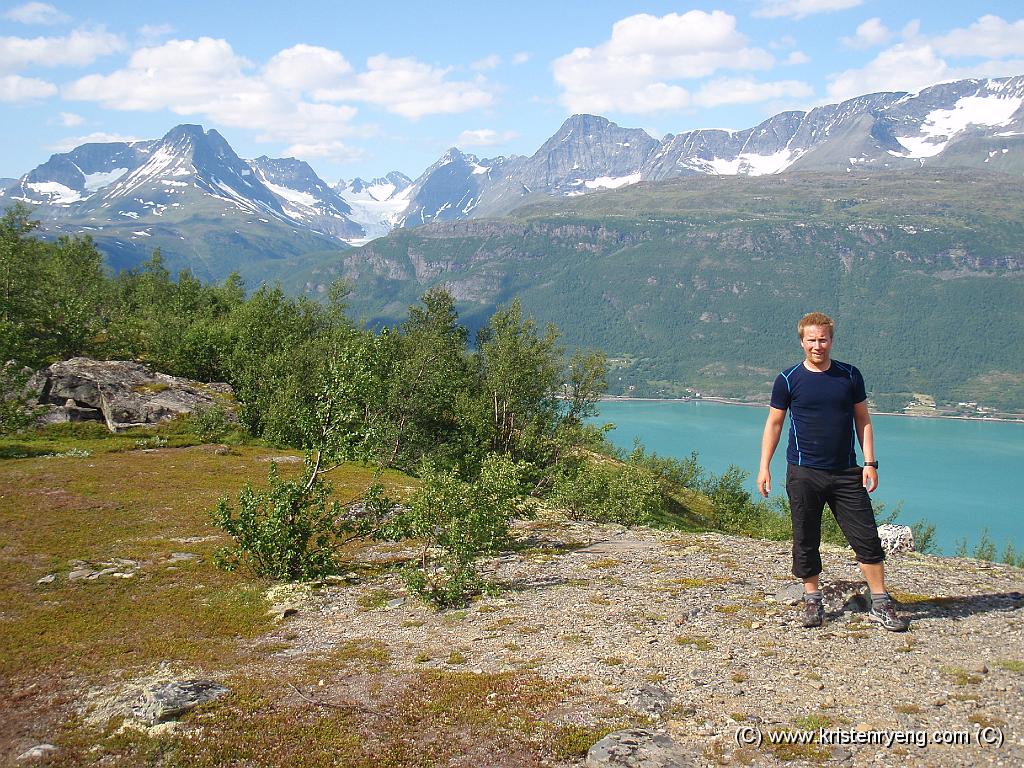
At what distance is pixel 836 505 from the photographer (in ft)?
33.3

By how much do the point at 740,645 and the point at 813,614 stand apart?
4.33ft

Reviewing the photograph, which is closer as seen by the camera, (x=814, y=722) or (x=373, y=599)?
(x=814, y=722)

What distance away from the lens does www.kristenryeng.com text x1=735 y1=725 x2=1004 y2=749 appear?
22.8 ft

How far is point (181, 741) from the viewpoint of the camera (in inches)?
327

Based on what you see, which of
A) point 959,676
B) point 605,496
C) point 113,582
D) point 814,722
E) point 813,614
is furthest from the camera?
point 605,496

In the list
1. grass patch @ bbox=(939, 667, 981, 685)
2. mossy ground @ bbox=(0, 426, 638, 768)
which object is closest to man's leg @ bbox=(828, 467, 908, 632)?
grass patch @ bbox=(939, 667, 981, 685)

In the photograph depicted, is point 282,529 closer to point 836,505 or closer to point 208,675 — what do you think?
point 208,675

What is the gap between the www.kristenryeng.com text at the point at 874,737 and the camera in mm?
6945

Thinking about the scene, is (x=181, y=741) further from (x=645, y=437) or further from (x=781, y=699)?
(x=645, y=437)

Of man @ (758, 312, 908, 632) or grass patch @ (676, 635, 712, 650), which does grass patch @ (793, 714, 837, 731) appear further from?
man @ (758, 312, 908, 632)

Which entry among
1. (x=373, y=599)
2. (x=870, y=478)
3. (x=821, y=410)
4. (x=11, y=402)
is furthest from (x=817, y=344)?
(x=11, y=402)

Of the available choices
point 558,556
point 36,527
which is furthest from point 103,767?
point 36,527

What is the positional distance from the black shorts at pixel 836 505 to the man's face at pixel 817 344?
166cm

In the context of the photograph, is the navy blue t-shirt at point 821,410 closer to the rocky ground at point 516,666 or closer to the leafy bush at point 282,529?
the rocky ground at point 516,666
